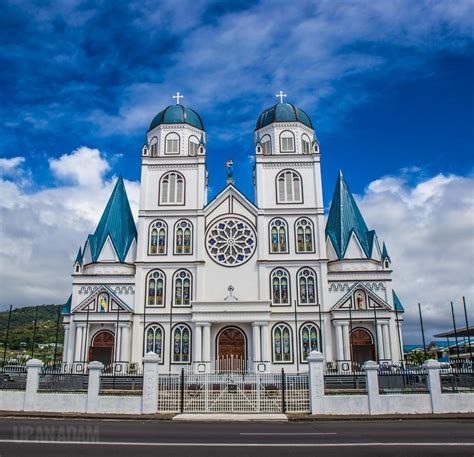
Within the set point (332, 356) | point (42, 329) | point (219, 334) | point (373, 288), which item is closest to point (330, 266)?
point (373, 288)

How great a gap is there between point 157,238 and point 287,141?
40.0ft

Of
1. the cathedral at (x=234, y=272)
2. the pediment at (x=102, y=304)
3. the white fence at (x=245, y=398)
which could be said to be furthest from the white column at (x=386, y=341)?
the pediment at (x=102, y=304)

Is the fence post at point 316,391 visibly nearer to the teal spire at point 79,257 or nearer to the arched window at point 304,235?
the arched window at point 304,235

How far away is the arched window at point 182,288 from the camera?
32.4 m

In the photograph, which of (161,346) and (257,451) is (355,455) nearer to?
(257,451)

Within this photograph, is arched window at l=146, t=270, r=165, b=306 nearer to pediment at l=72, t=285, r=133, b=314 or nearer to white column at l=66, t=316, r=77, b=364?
pediment at l=72, t=285, r=133, b=314

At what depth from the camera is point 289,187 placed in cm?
3491

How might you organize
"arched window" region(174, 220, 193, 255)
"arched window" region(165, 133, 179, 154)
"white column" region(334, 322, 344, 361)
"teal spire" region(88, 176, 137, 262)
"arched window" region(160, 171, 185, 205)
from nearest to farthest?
"white column" region(334, 322, 344, 361)
"arched window" region(174, 220, 193, 255)
"teal spire" region(88, 176, 137, 262)
"arched window" region(160, 171, 185, 205)
"arched window" region(165, 133, 179, 154)

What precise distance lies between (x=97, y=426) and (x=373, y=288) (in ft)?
74.9

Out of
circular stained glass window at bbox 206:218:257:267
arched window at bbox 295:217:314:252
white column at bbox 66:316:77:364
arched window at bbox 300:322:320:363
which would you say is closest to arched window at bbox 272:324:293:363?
arched window at bbox 300:322:320:363

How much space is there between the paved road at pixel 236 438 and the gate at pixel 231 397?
87.4 inches

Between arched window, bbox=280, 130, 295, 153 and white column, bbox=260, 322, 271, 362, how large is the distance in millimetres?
13304

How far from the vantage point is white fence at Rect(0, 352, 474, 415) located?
16.2m

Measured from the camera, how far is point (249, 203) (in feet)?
113
